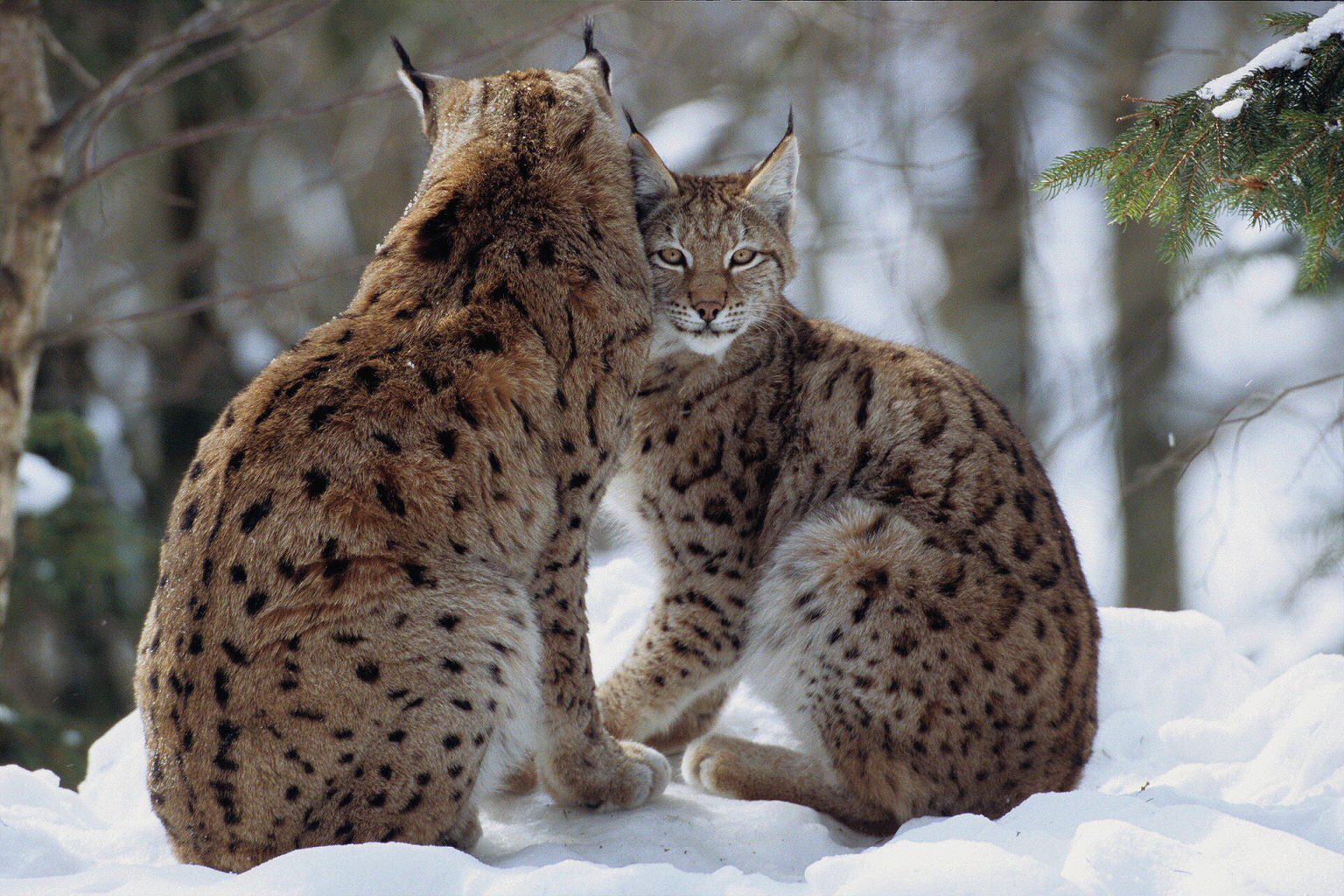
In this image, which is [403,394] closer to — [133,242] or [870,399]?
[870,399]

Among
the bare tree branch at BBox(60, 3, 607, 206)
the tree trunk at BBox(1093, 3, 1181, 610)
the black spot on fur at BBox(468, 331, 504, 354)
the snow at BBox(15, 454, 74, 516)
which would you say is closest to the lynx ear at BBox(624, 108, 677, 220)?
the black spot on fur at BBox(468, 331, 504, 354)

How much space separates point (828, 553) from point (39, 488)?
571cm

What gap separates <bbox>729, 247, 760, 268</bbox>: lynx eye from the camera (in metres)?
4.71

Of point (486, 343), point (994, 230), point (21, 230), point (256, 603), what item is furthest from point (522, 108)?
point (994, 230)

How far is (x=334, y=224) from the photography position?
13.9 m

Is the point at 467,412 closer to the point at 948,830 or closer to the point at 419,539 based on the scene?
the point at 419,539

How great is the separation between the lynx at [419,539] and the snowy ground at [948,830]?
293 millimetres

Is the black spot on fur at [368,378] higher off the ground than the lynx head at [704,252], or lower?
lower

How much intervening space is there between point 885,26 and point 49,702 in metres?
8.05

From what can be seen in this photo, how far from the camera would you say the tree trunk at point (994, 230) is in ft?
36.0

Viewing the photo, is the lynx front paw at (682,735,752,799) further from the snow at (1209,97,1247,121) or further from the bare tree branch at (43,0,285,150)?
the bare tree branch at (43,0,285,150)

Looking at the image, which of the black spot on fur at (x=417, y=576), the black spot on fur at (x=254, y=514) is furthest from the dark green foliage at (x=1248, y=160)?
the black spot on fur at (x=254, y=514)

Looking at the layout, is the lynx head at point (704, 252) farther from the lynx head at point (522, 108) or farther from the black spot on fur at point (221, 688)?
the black spot on fur at point (221, 688)

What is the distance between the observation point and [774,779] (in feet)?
14.3
